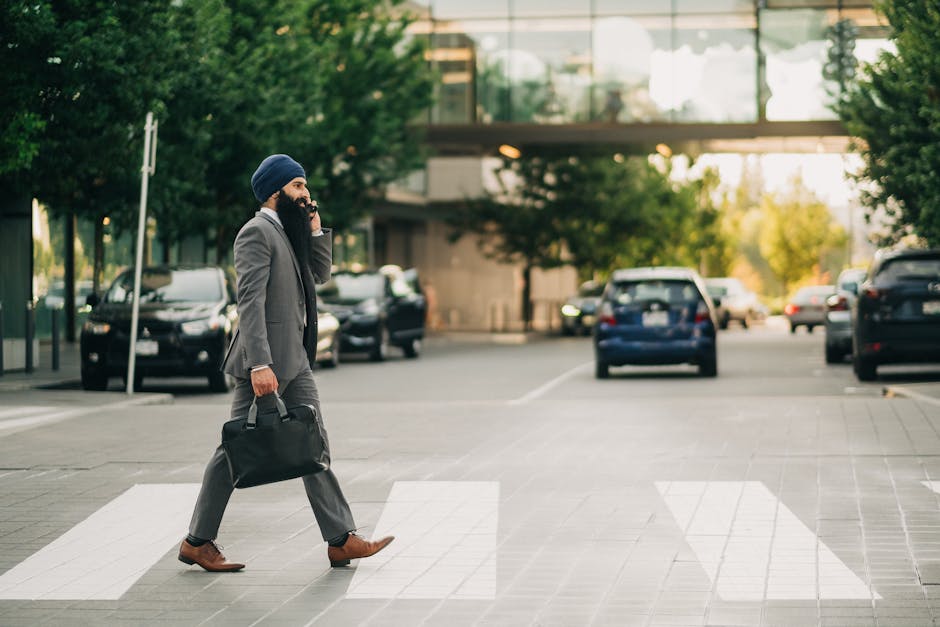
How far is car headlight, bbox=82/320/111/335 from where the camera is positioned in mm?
20500

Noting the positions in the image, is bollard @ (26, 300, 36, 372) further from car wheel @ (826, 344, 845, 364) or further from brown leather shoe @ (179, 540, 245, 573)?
brown leather shoe @ (179, 540, 245, 573)

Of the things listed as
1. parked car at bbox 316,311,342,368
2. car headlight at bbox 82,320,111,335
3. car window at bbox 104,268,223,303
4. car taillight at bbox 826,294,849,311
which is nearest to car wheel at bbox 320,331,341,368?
parked car at bbox 316,311,342,368

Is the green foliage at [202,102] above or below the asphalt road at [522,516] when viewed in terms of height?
above

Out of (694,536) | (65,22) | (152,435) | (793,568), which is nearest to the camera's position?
(793,568)

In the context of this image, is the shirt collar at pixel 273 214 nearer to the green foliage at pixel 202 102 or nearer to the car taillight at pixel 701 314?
the green foliage at pixel 202 102

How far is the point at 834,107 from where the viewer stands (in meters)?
29.6

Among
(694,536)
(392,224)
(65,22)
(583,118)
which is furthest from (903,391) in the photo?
(392,224)

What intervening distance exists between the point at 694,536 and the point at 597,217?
140 ft

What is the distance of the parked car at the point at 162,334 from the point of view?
800 inches

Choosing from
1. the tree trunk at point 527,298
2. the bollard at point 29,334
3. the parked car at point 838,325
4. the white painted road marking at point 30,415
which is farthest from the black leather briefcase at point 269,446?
the tree trunk at point 527,298

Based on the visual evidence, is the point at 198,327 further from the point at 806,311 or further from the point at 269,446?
the point at 806,311

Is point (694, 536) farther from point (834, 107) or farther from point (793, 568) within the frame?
point (834, 107)

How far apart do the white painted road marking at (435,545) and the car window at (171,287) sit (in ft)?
37.2

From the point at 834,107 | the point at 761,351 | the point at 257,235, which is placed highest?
the point at 834,107
